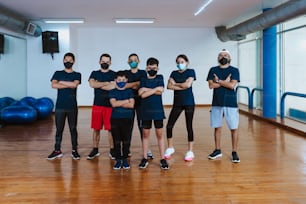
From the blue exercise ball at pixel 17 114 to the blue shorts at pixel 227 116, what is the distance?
4.73 metres

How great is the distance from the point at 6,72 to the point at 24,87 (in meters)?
1.30

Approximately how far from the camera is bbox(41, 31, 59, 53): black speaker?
9.20 metres

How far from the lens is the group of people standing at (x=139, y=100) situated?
12.7ft

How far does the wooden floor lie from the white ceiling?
309cm

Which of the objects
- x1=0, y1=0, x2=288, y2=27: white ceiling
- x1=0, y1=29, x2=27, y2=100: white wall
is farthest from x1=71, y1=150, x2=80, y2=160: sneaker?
x1=0, y1=29, x2=27, y2=100: white wall

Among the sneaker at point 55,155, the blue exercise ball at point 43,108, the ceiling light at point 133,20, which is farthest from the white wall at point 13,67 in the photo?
the sneaker at point 55,155

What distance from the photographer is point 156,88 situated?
3.87m

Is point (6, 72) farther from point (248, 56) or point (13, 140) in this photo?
point (248, 56)

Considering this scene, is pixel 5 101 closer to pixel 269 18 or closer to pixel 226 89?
pixel 226 89

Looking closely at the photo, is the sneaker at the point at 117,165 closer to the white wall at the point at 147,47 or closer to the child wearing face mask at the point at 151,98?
the child wearing face mask at the point at 151,98

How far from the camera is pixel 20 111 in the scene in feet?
23.8

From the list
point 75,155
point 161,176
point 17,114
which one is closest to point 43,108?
point 17,114

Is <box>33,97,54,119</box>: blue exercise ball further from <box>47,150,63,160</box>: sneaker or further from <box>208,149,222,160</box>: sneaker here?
<box>208,149,222,160</box>: sneaker

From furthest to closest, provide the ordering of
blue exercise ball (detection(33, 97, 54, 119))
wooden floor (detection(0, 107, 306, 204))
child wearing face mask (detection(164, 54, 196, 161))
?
1. blue exercise ball (detection(33, 97, 54, 119))
2. child wearing face mask (detection(164, 54, 196, 161))
3. wooden floor (detection(0, 107, 306, 204))
